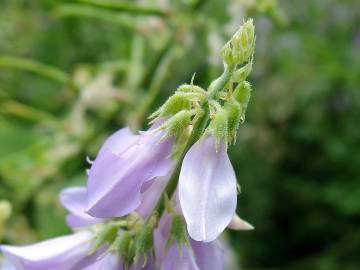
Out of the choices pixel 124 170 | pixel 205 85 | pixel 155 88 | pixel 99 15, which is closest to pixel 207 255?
pixel 124 170

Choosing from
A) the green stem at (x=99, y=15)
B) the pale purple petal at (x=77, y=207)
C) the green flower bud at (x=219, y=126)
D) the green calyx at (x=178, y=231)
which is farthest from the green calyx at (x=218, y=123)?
the green stem at (x=99, y=15)

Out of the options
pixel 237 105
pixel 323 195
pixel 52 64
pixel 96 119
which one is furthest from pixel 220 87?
pixel 323 195

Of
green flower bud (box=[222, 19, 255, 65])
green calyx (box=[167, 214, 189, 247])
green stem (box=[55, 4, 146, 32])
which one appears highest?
green stem (box=[55, 4, 146, 32])

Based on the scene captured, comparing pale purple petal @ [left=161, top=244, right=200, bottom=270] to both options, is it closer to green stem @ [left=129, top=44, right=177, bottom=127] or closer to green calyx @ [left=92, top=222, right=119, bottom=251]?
green calyx @ [left=92, top=222, right=119, bottom=251]

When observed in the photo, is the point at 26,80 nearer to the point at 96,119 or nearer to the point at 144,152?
the point at 96,119

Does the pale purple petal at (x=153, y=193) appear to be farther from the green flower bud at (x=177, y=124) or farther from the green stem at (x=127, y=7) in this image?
the green stem at (x=127, y=7)

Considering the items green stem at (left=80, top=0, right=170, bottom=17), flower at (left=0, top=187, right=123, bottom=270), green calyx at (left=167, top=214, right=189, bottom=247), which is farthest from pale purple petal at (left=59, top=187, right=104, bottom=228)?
green stem at (left=80, top=0, right=170, bottom=17)
